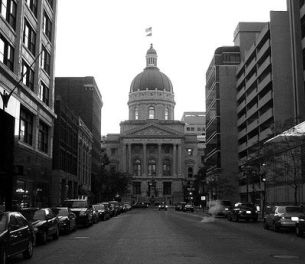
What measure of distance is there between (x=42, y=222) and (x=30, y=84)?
26.2 m

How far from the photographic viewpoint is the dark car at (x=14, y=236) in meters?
13.1

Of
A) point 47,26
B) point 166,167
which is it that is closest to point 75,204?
point 47,26

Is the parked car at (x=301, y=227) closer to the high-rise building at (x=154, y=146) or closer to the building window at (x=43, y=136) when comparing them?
the building window at (x=43, y=136)

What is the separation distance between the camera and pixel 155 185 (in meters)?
Result: 166

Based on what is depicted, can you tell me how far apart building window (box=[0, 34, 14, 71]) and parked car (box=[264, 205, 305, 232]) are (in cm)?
2107

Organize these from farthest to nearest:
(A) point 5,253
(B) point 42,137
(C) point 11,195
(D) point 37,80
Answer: (B) point 42,137, (D) point 37,80, (C) point 11,195, (A) point 5,253

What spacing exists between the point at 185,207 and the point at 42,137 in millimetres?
42740

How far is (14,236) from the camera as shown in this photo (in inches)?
555

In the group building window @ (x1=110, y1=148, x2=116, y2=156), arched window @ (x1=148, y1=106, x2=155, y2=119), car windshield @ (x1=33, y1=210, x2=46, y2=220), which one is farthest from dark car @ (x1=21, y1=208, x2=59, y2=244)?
arched window @ (x1=148, y1=106, x2=155, y2=119)

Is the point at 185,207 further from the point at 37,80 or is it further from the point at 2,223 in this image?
the point at 2,223

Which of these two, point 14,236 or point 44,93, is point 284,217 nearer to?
point 14,236

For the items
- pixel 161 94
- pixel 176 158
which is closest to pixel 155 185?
pixel 176 158

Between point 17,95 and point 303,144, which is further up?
point 17,95

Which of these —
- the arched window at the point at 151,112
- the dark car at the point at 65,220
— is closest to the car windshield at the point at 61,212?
the dark car at the point at 65,220
